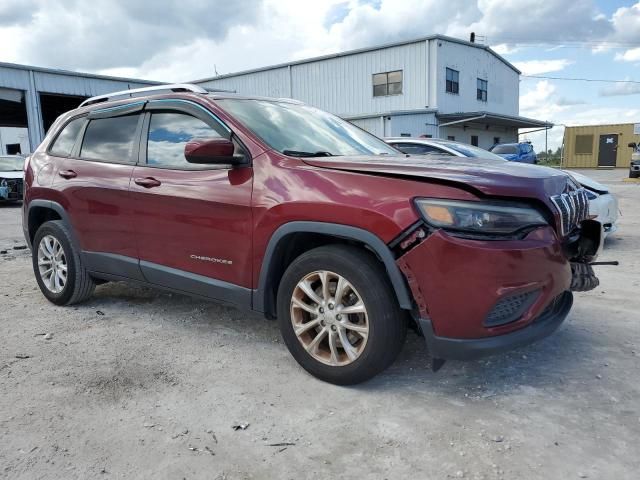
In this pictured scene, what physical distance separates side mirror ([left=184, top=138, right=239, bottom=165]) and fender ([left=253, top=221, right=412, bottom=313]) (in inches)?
21.5

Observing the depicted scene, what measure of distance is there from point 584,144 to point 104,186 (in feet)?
130

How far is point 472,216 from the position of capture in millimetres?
2490

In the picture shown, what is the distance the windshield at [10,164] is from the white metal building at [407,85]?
44.5 ft

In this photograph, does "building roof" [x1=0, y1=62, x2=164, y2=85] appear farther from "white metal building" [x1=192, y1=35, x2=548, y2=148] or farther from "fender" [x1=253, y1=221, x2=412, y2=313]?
"fender" [x1=253, y1=221, x2=412, y2=313]

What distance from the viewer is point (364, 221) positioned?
105 inches

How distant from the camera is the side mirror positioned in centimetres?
301

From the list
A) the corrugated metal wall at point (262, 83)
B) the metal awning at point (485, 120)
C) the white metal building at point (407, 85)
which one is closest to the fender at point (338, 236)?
the white metal building at point (407, 85)

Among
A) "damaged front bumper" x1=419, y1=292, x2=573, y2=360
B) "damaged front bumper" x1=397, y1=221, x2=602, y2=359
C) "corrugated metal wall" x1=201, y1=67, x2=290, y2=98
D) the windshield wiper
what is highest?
"corrugated metal wall" x1=201, y1=67, x2=290, y2=98

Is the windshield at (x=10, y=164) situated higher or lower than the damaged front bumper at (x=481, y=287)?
higher

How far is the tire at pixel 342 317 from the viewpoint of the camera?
2717 mm

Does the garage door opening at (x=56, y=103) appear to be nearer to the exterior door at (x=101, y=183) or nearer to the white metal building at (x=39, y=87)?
the white metal building at (x=39, y=87)

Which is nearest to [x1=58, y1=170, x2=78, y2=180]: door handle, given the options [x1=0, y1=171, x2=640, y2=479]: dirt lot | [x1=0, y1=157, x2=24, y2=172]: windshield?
[x1=0, y1=171, x2=640, y2=479]: dirt lot

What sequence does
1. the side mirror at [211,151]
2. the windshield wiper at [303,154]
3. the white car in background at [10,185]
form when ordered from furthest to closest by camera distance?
the white car in background at [10,185] → the windshield wiper at [303,154] → the side mirror at [211,151]

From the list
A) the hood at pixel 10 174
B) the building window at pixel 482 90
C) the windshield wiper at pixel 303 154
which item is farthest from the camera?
the building window at pixel 482 90
